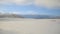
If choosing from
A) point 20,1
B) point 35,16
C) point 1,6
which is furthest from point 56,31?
point 1,6

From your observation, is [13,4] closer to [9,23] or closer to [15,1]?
[15,1]

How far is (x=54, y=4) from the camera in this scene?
1034 mm

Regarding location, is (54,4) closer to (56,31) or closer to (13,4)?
(56,31)

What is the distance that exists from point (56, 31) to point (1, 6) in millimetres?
605

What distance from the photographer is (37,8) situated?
1.03m

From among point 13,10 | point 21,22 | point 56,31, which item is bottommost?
point 56,31

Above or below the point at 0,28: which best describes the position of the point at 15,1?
above

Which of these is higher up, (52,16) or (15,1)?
(15,1)

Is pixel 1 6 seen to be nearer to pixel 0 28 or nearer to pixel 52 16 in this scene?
pixel 0 28

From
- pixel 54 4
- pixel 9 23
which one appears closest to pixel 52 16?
pixel 54 4

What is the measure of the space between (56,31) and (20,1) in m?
0.47

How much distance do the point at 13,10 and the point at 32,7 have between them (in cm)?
19

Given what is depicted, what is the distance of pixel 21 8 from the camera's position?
1030mm

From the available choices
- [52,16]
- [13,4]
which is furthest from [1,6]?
[52,16]
